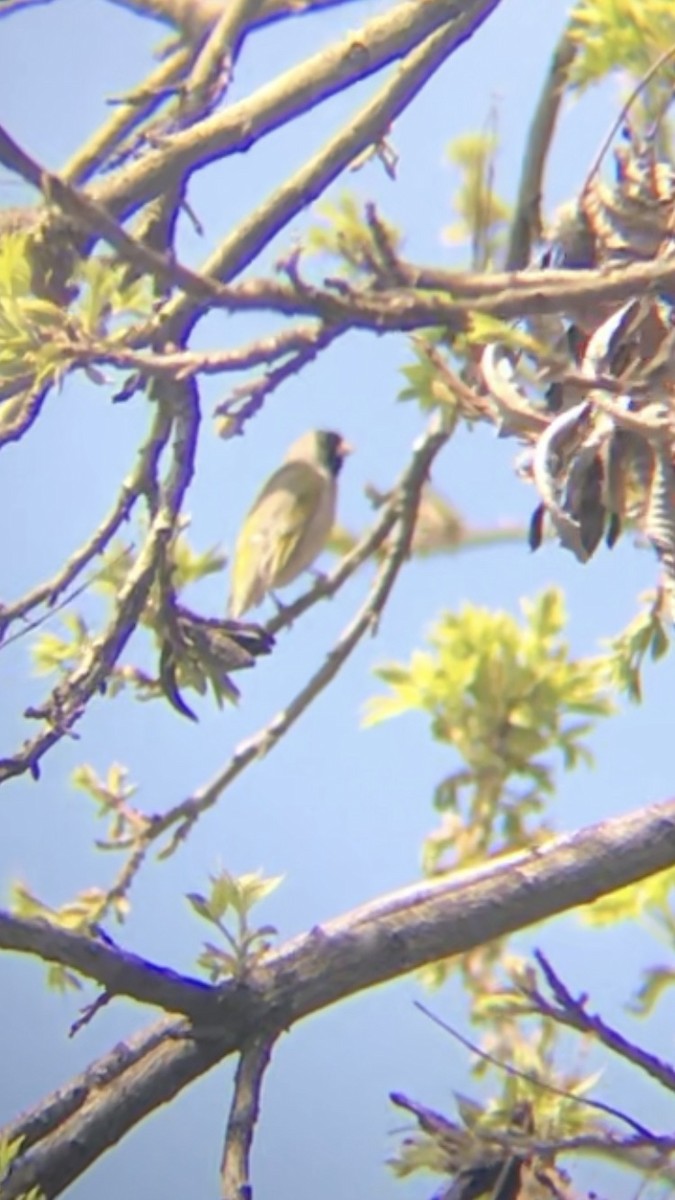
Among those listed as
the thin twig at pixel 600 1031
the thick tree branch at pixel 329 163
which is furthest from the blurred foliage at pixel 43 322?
the thin twig at pixel 600 1031

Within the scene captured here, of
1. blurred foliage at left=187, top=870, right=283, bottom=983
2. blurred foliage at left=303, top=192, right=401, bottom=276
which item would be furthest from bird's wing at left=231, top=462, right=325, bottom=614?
blurred foliage at left=187, top=870, right=283, bottom=983

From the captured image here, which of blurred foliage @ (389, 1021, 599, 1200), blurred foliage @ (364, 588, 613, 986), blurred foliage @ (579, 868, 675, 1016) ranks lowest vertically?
blurred foliage @ (389, 1021, 599, 1200)

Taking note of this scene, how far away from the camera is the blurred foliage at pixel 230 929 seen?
0.78 meters

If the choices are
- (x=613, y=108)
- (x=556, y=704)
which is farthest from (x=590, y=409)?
(x=613, y=108)

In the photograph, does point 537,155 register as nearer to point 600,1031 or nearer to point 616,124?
point 616,124

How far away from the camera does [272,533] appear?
1.18 m

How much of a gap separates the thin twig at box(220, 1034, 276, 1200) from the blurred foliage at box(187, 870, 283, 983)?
0.10 feet

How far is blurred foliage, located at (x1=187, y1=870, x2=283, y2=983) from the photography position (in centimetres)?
78

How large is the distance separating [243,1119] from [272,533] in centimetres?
50

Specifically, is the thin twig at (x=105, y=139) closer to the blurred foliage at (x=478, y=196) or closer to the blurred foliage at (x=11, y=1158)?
the blurred foliage at (x=478, y=196)

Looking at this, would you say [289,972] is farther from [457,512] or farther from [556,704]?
[457,512]

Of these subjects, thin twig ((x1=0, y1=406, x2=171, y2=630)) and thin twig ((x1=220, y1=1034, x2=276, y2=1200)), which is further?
thin twig ((x1=0, y1=406, x2=171, y2=630))

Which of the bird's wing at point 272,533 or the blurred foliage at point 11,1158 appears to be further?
the bird's wing at point 272,533

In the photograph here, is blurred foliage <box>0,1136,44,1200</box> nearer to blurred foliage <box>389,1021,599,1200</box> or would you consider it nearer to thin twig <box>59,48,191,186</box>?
blurred foliage <box>389,1021,599,1200</box>
